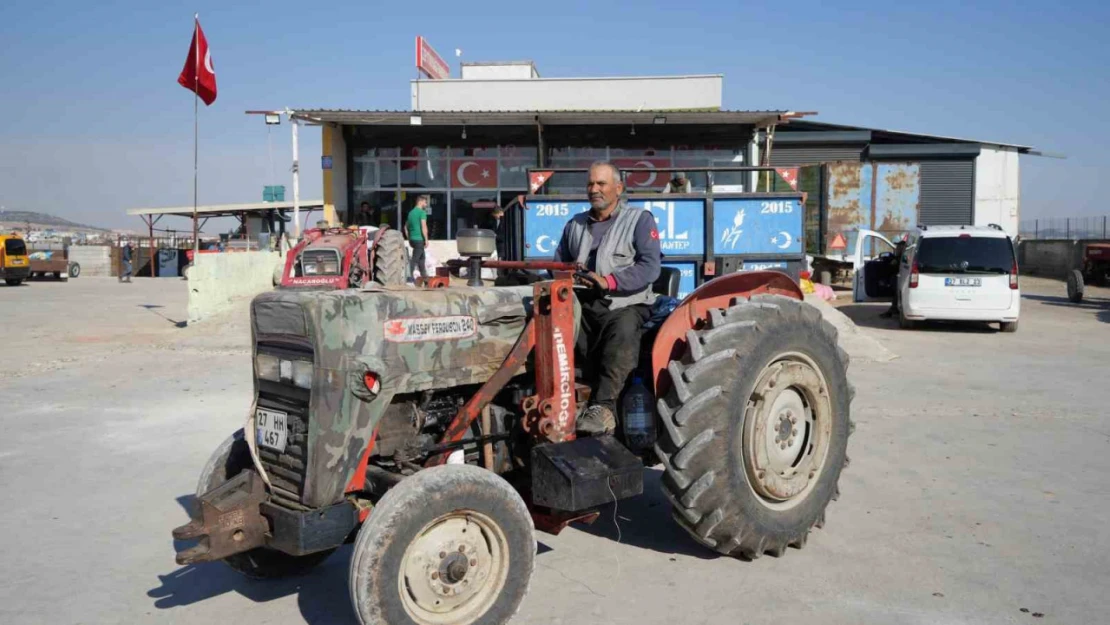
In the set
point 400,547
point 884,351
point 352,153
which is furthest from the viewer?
point 352,153

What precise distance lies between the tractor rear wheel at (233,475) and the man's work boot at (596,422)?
1.39 metres

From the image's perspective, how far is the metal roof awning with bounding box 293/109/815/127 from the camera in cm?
1742

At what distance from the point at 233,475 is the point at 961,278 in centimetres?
1280

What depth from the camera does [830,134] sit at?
26672 millimetres

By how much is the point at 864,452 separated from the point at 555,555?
307 centimetres

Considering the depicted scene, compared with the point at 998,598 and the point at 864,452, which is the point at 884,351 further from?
the point at 998,598

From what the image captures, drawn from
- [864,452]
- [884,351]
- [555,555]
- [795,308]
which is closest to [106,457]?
[555,555]

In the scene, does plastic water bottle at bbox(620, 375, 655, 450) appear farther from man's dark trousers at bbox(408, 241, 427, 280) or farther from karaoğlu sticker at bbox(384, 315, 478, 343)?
man's dark trousers at bbox(408, 241, 427, 280)

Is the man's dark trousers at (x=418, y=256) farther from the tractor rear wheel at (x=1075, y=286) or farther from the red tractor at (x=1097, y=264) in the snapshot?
the red tractor at (x=1097, y=264)

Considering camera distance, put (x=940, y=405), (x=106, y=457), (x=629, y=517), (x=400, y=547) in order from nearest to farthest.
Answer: (x=400, y=547) < (x=629, y=517) < (x=106, y=457) < (x=940, y=405)

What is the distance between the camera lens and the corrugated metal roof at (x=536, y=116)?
57.2ft

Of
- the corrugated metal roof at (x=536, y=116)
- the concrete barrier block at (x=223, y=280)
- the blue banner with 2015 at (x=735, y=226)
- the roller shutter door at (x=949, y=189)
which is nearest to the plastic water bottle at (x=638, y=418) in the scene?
the blue banner with 2015 at (x=735, y=226)

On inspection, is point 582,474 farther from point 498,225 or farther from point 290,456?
point 498,225

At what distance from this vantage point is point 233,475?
371 cm
